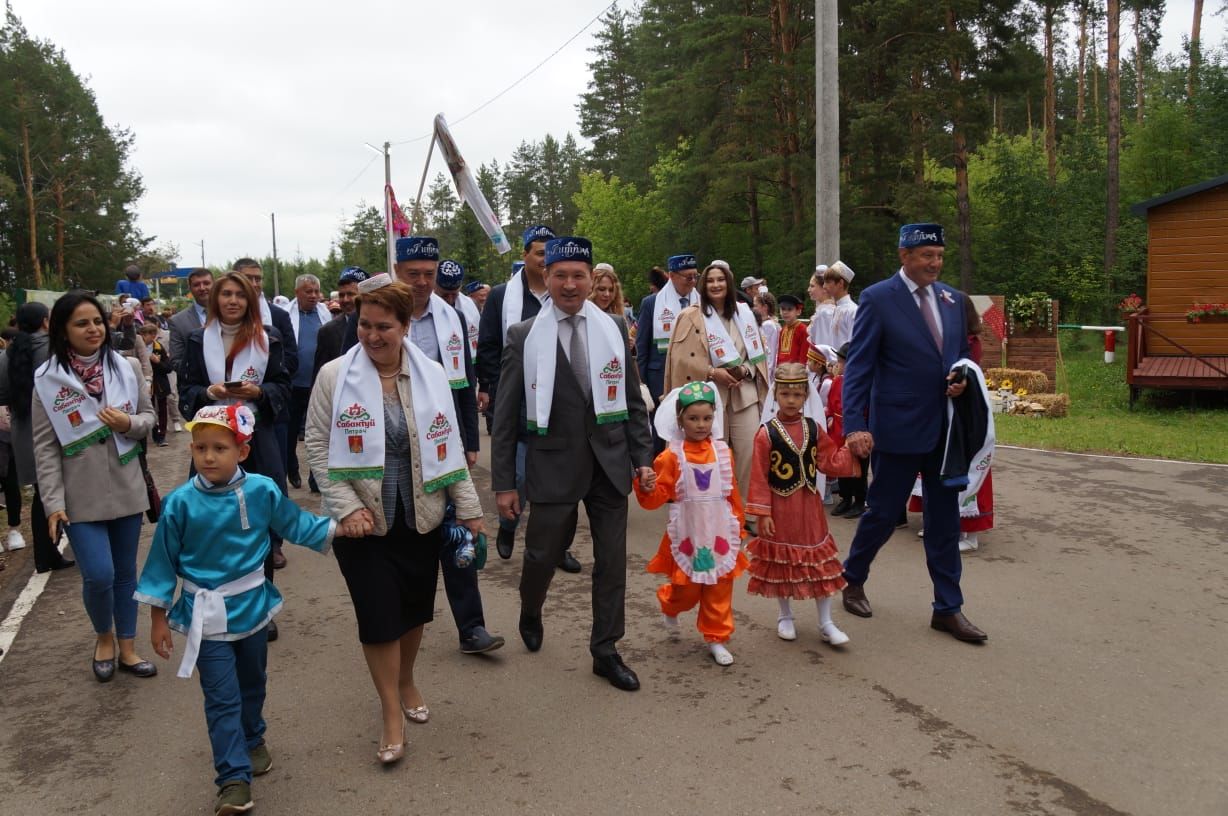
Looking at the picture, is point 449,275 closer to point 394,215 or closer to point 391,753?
point 391,753

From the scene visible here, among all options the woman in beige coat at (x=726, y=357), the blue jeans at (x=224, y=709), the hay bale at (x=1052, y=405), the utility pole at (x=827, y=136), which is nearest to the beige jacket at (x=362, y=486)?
the blue jeans at (x=224, y=709)

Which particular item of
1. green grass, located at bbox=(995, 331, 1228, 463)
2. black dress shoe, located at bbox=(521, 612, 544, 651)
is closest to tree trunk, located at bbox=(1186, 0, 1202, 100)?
green grass, located at bbox=(995, 331, 1228, 463)

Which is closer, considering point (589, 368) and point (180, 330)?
point (589, 368)

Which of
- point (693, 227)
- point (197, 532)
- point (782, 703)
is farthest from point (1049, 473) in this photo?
point (693, 227)

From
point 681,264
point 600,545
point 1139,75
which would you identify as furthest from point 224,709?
point 1139,75

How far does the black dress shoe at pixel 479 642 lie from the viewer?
5.02 metres

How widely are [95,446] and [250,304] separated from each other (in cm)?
120

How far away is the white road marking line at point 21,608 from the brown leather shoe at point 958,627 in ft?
17.4

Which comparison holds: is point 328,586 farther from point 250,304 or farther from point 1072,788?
point 1072,788

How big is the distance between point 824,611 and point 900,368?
1.44m

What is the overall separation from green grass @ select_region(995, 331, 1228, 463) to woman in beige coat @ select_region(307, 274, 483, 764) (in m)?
9.70

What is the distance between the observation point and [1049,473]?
9.84 metres

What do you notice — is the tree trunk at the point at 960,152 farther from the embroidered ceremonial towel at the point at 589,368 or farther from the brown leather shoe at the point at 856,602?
the embroidered ceremonial towel at the point at 589,368

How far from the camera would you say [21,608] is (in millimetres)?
6176
